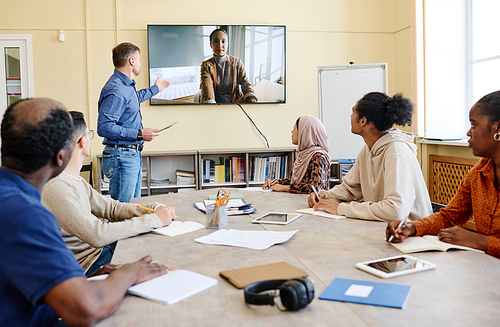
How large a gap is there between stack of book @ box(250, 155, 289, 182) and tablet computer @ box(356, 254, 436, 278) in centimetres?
334

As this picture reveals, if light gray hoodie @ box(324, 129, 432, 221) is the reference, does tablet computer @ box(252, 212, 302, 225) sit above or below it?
below

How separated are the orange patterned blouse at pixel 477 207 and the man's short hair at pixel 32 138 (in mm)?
1346

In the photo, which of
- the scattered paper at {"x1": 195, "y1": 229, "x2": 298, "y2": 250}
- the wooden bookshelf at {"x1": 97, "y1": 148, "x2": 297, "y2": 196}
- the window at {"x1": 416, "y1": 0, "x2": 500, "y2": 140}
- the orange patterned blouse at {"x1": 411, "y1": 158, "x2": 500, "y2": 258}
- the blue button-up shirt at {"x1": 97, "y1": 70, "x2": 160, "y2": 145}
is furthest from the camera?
the wooden bookshelf at {"x1": 97, "y1": 148, "x2": 297, "y2": 196}

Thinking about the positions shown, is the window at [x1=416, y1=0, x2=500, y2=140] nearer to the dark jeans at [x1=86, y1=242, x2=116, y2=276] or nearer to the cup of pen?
the cup of pen

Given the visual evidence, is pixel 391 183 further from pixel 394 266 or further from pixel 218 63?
pixel 218 63

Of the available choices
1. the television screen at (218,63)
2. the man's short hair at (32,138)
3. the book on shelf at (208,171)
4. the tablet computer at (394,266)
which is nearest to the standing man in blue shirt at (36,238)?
the man's short hair at (32,138)

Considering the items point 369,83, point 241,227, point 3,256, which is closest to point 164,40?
point 369,83

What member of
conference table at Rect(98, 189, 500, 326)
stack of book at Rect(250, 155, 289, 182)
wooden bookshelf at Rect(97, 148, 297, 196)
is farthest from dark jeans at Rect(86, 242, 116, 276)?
stack of book at Rect(250, 155, 289, 182)

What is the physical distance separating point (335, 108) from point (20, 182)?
3.94 meters

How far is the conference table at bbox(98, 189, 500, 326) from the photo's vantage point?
90cm

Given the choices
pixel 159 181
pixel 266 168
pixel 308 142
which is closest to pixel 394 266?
pixel 308 142

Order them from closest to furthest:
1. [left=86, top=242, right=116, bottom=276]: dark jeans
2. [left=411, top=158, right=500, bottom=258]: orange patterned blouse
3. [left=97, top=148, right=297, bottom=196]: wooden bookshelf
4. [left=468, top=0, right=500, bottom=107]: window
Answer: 1. [left=411, top=158, right=500, bottom=258]: orange patterned blouse
2. [left=86, top=242, right=116, bottom=276]: dark jeans
3. [left=468, top=0, right=500, bottom=107]: window
4. [left=97, top=148, right=297, bottom=196]: wooden bookshelf

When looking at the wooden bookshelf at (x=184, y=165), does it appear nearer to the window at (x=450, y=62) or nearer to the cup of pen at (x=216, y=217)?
the window at (x=450, y=62)

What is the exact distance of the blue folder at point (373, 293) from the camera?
3.16 feet
